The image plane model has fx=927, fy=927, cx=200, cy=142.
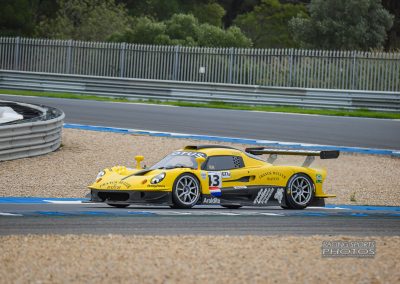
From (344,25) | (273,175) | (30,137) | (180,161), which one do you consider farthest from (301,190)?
(344,25)

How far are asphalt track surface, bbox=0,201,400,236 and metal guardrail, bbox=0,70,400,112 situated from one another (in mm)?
14757

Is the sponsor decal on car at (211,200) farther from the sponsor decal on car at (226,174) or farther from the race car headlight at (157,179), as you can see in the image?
the race car headlight at (157,179)

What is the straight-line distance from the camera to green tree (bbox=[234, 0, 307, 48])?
191ft

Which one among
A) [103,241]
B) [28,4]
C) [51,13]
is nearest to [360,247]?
[103,241]

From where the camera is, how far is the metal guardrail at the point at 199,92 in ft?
96.5

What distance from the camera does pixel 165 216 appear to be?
12.8m

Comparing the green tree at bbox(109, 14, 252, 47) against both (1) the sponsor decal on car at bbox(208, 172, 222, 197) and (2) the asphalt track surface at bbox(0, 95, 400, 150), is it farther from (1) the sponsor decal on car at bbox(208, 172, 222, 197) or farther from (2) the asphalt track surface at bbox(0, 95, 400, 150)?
(1) the sponsor decal on car at bbox(208, 172, 222, 197)

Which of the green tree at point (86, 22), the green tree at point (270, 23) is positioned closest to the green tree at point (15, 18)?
the green tree at point (86, 22)

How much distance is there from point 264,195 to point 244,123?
38.5 ft

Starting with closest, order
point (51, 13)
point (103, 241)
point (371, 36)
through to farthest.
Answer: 1. point (103, 241)
2. point (371, 36)
3. point (51, 13)

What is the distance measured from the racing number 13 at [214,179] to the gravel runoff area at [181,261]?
11.2ft

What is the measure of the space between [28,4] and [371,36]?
62.3 ft

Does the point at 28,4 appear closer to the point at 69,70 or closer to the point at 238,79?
the point at 69,70

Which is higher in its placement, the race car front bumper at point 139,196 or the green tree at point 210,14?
the green tree at point 210,14
